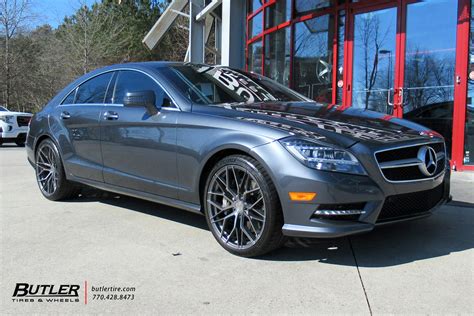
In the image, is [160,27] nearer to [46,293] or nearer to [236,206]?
[236,206]

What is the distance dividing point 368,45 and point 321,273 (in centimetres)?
609

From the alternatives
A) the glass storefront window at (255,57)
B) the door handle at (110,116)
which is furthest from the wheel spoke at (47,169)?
the glass storefront window at (255,57)

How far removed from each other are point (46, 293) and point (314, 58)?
25.0 ft

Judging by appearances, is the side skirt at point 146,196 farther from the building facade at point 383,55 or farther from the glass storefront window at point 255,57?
the glass storefront window at point 255,57

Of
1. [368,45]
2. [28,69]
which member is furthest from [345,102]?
[28,69]

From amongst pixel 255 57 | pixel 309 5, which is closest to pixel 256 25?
pixel 255 57

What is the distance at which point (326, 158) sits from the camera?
10.6 feet

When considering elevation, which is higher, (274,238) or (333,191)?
(333,191)

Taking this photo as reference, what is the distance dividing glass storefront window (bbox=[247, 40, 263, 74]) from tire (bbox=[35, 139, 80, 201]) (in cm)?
706

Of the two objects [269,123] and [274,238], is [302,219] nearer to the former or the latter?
[274,238]

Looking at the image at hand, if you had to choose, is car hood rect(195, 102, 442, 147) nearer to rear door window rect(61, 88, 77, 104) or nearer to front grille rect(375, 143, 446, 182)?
front grille rect(375, 143, 446, 182)

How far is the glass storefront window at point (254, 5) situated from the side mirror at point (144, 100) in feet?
26.9

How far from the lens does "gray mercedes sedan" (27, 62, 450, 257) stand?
3.24m

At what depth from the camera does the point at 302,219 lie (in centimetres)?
326
